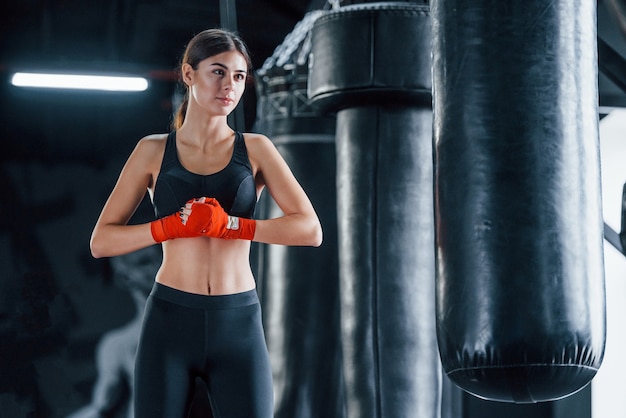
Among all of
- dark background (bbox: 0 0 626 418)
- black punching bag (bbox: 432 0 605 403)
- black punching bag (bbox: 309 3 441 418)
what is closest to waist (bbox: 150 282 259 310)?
black punching bag (bbox: 432 0 605 403)

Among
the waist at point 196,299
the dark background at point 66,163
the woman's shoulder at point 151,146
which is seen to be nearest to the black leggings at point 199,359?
the waist at point 196,299

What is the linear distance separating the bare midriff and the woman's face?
25cm

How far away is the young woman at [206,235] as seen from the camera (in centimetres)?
171

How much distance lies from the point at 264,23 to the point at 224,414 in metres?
4.07

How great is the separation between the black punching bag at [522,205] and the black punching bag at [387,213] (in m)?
0.62

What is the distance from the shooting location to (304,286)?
330cm

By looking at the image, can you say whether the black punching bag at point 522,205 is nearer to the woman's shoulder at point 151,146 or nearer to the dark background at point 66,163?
the woman's shoulder at point 151,146

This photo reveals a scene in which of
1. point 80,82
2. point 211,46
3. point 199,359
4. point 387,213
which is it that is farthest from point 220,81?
point 80,82

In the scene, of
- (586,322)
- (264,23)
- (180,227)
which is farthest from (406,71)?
(264,23)

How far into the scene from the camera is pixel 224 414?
1726mm

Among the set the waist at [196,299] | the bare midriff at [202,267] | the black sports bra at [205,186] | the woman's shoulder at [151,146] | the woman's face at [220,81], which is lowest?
the waist at [196,299]

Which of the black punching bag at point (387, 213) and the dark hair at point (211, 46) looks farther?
the black punching bag at point (387, 213)

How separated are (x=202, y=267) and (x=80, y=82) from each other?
13.1 ft

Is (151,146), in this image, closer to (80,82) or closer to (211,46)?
(211,46)
